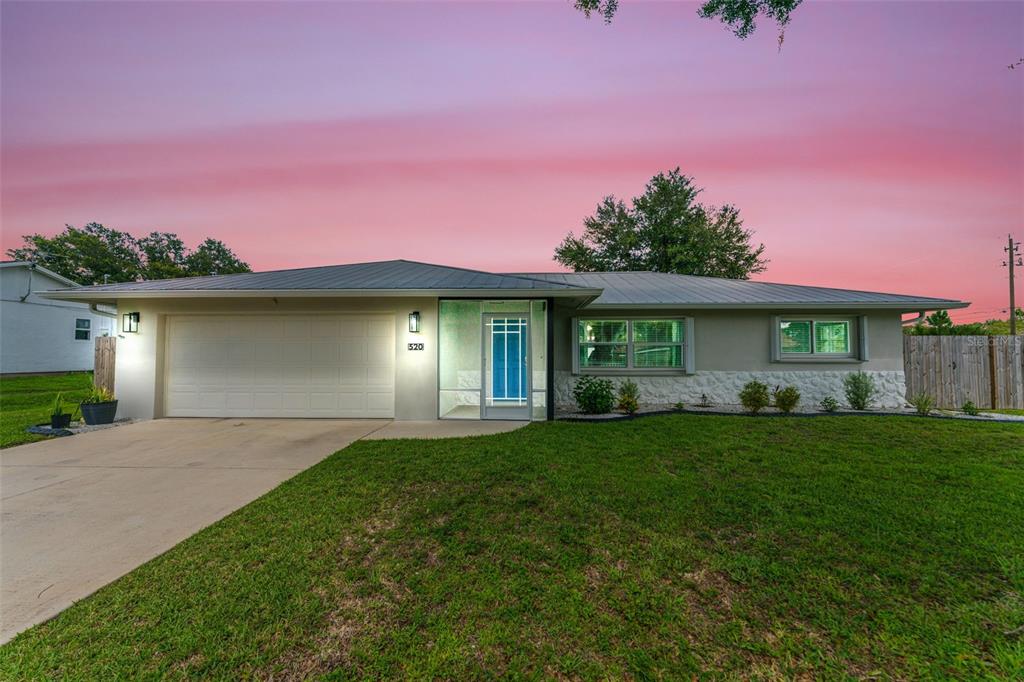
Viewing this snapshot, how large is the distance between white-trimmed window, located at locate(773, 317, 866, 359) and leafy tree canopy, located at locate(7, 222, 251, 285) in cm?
3472

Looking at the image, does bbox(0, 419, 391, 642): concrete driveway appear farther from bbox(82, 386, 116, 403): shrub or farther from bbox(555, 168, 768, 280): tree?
bbox(555, 168, 768, 280): tree

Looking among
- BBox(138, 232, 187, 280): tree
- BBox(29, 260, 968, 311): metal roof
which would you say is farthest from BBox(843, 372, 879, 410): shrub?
BBox(138, 232, 187, 280): tree

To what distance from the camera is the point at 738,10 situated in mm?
4523

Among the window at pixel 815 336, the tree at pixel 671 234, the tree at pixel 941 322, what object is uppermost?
the tree at pixel 671 234

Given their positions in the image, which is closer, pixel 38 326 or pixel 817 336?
pixel 817 336

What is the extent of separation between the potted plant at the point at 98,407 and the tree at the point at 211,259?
37.8 meters

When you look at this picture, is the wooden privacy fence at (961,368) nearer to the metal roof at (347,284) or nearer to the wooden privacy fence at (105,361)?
the metal roof at (347,284)

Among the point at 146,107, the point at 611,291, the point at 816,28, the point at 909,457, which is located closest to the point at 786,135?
the point at 816,28

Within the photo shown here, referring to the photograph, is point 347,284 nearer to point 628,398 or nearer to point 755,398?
point 628,398

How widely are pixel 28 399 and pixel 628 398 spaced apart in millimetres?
15546

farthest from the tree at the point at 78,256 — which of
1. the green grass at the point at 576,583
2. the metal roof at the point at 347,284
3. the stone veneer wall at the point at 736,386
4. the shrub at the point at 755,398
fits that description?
the shrub at the point at 755,398

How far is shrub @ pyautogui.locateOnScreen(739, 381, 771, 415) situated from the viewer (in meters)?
7.94

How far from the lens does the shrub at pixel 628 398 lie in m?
8.12

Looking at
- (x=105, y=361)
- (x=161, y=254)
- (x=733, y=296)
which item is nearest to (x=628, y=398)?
(x=733, y=296)
